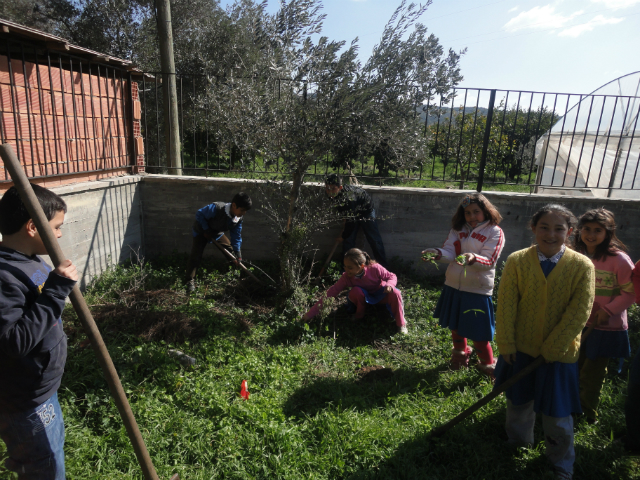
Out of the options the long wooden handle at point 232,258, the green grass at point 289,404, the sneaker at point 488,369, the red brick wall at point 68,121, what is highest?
the red brick wall at point 68,121

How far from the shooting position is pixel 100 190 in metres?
5.32

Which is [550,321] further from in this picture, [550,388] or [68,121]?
[68,121]

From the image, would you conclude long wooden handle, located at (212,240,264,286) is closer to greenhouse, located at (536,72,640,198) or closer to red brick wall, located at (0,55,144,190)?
red brick wall, located at (0,55,144,190)

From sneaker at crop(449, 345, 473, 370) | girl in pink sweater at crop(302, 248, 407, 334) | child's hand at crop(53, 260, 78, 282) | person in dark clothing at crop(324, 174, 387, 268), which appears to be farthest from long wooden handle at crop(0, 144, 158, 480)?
person in dark clothing at crop(324, 174, 387, 268)

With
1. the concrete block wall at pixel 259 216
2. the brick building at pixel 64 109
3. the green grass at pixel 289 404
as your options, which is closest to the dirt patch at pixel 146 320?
the green grass at pixel 289 404

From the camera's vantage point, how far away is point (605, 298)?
3117mm

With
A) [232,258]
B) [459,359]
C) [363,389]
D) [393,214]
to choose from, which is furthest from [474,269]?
[232,258]

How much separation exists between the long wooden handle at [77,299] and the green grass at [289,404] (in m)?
0.66

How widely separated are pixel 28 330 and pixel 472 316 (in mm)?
3088

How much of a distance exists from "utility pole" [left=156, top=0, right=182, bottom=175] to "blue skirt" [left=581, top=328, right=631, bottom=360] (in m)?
5.93

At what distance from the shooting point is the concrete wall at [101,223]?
16.0 ft

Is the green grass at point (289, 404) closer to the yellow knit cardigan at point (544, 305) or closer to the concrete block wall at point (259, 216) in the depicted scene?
the yellow knit cardigan at point (544, 305)

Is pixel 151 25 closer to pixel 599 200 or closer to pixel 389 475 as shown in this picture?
pixel 599 200

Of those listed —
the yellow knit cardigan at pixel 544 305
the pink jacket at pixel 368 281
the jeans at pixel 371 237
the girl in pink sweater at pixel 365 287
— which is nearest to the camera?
the yellow knit cardigan at pixel 544 305
